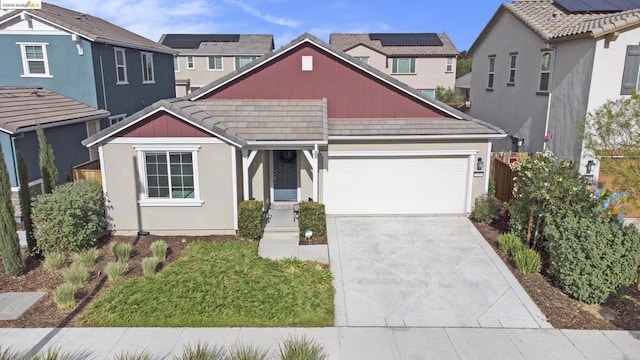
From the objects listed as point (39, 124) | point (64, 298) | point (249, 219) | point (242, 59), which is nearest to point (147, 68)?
point (39, 124)

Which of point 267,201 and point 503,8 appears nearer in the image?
point 267,201

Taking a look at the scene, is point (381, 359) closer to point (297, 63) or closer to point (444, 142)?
point (444, 142)

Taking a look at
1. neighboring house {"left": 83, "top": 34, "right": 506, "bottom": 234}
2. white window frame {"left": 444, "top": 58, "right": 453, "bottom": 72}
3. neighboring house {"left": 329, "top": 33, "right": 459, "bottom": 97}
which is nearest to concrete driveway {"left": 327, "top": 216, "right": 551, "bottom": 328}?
neighboring house {"left": 83, "top": 34, "right": 506, "bottom": 234}

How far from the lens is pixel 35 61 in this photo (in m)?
18.4

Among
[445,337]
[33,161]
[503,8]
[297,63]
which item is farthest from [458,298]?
[503,8]

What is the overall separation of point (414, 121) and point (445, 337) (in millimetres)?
8052

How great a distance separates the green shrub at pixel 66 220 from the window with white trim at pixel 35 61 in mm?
9458

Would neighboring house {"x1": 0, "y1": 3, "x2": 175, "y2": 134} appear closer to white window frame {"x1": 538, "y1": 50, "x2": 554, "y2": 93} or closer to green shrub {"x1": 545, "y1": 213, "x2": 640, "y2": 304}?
white window frame {"x1": 538, "y1": 50, "x2": 554, "y2": 93}

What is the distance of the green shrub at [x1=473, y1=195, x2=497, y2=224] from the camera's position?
13555 mm

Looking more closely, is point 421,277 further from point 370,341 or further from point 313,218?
point 313,218

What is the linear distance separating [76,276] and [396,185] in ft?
30.9

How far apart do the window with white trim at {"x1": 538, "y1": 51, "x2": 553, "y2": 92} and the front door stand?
409 inches

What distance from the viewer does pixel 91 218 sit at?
11656mm

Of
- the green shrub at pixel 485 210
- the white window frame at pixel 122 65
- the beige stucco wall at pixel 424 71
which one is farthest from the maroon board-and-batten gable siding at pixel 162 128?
the beige stucco wall at pixel 424 71
